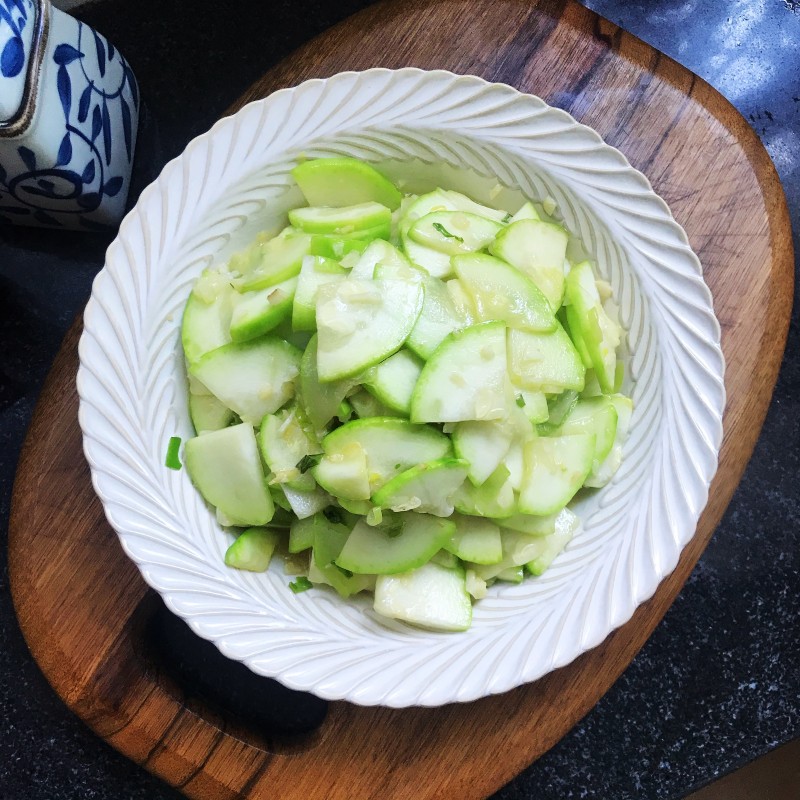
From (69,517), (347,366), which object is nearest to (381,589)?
(347,366)

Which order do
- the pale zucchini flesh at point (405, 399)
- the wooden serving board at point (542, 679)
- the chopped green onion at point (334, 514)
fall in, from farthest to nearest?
the wooden serving board at point (542, 679)
the chopped green onion at point (334, 514)
the pale zucchini flesh at point (405, 399)

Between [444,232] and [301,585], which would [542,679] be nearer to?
[301,585]

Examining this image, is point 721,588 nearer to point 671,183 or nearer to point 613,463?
point 613,463

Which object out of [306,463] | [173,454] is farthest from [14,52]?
[306,463]

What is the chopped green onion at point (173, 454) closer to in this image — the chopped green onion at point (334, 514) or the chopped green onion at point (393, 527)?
the chopped green onion at point (334, 514)

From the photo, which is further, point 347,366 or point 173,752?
point 173,752

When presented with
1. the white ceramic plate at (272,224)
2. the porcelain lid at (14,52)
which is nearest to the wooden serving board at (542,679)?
the white ceramic plate at (272,224)
